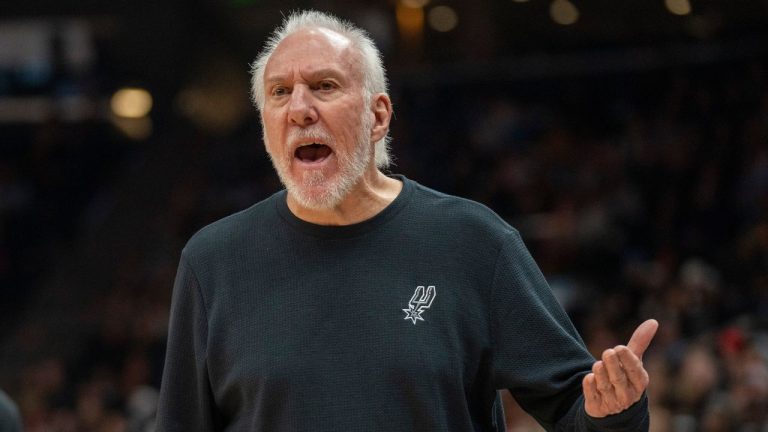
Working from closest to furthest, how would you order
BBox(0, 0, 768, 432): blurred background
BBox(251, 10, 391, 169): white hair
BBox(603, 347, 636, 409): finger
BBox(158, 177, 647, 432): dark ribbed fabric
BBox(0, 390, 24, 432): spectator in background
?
1. BBox(603, 347, 636, 409): finger
2. BBox(158, 177, 647, 432): dark ribbed fabric
3. BBox(251, 10, 391, 169): white hair
4. BBox(0, 390, 24, 432): spectator in background
5. BBox(0, 0, 768, 432): blurred background

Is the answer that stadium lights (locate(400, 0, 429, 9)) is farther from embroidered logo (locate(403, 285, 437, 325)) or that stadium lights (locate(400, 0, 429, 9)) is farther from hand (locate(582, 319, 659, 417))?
hand (locate(582, 319, 659, 417))

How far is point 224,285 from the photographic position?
10.5 feet

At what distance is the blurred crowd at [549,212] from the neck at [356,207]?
407 centimetres

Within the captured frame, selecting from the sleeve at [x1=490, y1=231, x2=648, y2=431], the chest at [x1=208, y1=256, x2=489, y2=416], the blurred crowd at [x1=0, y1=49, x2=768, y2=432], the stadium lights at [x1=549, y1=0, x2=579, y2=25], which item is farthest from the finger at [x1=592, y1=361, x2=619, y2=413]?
the stadium lights at [x1=549, y1=0, x2=579, y2=25]

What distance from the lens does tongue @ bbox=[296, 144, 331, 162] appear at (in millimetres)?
3172

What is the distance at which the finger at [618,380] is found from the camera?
2.77 metres

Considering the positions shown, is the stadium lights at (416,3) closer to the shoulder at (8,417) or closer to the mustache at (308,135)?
the shoulder at (8,417)

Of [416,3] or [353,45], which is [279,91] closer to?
[353,45]

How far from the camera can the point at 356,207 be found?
127 inches

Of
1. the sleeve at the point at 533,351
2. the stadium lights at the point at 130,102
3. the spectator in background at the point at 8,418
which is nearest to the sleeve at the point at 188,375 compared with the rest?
the sleeve at the point at 533,351

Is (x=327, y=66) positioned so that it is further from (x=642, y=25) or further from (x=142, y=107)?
(x=142, y=107)

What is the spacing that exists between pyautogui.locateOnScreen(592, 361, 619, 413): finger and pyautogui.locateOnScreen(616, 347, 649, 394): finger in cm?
4

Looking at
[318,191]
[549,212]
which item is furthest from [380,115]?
[549,212]

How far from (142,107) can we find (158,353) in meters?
3.74
